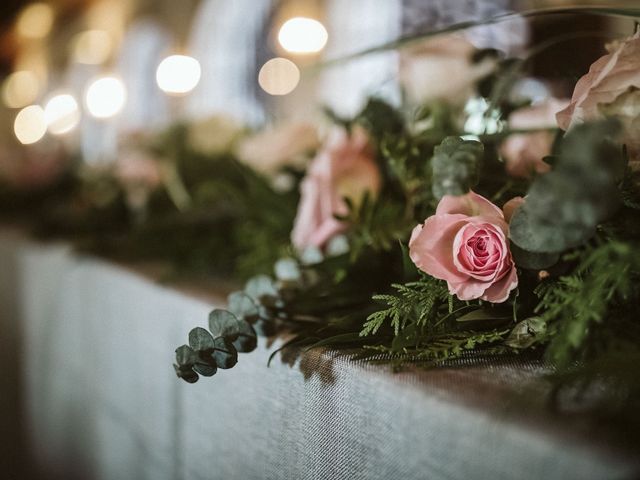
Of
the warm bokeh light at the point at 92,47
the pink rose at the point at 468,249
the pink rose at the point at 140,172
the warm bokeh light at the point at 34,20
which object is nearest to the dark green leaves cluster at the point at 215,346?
the pink rose at the point at 468,249

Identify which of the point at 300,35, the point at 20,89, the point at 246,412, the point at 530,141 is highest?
the point at 20,89

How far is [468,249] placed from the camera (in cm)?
37

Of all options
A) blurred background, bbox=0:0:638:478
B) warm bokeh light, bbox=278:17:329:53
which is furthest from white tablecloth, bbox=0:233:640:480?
warm bokeh light, bbox=278:17:329:53

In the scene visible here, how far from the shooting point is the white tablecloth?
0.97 feet

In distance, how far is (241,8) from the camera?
214 inches

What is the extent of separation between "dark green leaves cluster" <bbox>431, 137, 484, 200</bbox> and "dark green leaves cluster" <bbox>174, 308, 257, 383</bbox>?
0.60 feet

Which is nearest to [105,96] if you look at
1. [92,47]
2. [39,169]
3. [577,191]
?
[39,169]

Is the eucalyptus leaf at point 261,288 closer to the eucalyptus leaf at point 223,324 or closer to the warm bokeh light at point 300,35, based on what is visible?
the eucalyptus leaf at point 223,324

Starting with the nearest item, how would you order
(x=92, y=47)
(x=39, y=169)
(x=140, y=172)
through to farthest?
(x=140, y=172), (x=39, y=169), (x=92, y=47)

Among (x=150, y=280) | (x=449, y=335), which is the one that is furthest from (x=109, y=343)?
(x=449, y=335)

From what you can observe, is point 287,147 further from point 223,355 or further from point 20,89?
point 20,89

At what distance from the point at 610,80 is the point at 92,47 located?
8.57m

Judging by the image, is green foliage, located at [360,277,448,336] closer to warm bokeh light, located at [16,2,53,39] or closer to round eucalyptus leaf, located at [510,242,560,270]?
round eucalyptus leaf, located at [510,242,560,270]

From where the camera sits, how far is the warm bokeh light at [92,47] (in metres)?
7.58
